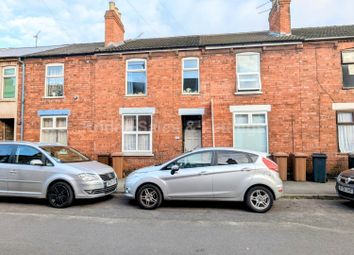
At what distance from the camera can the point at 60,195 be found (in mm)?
7848

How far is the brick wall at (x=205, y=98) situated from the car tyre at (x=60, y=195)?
19.2 ft

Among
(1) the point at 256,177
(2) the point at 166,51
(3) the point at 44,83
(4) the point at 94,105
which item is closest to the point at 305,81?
(2) the point at 166,51

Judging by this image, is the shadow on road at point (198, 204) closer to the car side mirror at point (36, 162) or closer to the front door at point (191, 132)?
the car side mirror at point (36, 162)

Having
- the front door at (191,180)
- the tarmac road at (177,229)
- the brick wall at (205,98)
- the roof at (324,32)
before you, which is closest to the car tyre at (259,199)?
the tarmac road at (177,229)

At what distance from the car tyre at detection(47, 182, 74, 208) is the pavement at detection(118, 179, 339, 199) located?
2169mm

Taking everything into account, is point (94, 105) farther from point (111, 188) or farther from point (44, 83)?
point (111, 188)

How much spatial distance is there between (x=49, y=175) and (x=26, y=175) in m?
0.75

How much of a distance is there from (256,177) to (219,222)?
163 cm

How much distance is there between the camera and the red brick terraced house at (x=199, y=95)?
12.6m

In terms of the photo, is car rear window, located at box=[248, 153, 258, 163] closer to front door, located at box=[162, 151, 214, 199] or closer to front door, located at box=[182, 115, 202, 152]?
front door, located at box=[162, 151, 214, 199]

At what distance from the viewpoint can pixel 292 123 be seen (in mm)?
12695

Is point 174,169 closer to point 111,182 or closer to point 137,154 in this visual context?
point 111,182

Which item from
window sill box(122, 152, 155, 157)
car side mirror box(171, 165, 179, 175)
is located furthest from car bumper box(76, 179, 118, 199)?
window sill box(122, 152, 155, 157)

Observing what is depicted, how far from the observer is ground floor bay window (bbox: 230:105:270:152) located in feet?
42.3
